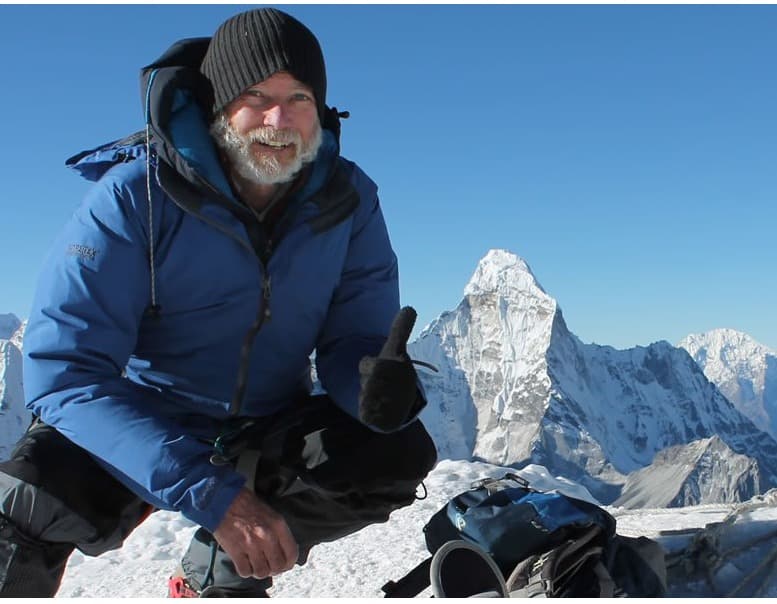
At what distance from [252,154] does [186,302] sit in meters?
0.67

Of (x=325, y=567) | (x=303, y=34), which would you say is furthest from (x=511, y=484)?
(x=303, y=34)

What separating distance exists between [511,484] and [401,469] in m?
1.14

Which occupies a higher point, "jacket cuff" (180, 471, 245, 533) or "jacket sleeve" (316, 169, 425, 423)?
"jacket sleeve" (316, 169, 425, 423)

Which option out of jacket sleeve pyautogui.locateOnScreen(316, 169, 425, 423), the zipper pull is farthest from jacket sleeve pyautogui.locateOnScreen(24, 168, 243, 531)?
jacket sleeve pyautogui.locateOnScreen(316, 169, 425, 423)

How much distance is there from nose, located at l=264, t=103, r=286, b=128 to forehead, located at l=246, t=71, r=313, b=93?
0.09 metres

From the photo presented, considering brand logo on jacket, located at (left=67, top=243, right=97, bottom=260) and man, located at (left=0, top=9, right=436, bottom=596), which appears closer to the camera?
man, located at (left=0, top=9, right=436, bottom=596)

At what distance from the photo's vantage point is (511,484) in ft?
15.1

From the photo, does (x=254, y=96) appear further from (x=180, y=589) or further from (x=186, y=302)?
(x=180, y=589)

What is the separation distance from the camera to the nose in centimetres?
357

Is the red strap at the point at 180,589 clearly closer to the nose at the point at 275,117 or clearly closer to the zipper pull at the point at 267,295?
the zipper pull at the point at 267,295

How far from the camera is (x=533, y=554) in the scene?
12.2 ft

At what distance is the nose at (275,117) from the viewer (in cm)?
357

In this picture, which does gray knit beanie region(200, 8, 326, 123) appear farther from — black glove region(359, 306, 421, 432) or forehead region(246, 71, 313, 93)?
black glove region(359, 306, 421, 432)

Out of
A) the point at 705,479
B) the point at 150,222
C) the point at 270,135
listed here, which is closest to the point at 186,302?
the point at 150,222
